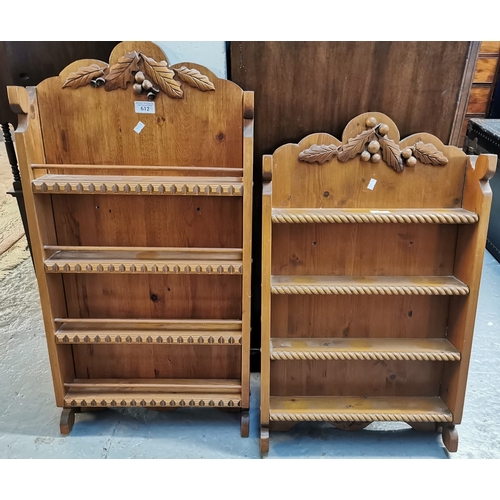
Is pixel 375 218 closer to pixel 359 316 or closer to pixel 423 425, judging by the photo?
pixel 359 316

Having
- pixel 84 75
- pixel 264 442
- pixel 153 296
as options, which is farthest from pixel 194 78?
pixel 264 442

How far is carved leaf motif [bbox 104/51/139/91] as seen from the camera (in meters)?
1.41

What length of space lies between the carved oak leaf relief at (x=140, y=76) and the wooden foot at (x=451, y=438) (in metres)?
1.55

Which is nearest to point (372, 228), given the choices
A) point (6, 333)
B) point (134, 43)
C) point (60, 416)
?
point (134, 43)

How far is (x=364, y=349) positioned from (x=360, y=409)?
256 mm

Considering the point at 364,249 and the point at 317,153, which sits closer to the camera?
the point at 317,153

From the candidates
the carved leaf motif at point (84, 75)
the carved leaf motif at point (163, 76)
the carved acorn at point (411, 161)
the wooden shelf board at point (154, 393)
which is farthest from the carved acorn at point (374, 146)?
the wooden shelf board at point (154, 393)

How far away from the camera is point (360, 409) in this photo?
1.68m

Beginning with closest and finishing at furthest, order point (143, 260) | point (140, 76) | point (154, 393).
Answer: point (140, 76) → point (143, 260) → point (154, 393)

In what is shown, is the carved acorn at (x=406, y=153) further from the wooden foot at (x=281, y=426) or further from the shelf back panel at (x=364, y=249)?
the wooden foot at (x=281, y=426)

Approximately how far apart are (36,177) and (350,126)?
111cm

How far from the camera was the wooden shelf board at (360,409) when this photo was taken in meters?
1.65

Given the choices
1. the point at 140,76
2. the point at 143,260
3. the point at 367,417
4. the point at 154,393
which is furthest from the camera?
the point at 154,393

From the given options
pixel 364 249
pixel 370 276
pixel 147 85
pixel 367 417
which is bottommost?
pixel 367 417
